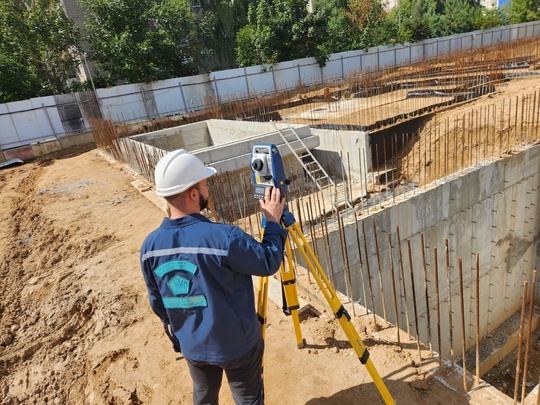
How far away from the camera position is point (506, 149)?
24.5 ft

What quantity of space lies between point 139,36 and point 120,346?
19685mm

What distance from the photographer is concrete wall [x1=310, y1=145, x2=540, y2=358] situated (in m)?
6.07

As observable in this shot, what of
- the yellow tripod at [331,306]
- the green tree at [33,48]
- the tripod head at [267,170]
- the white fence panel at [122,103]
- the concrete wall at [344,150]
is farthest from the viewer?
the white fence panel at [122,103]

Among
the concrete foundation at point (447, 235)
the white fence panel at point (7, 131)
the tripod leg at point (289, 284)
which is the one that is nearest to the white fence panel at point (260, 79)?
the white fence panel at point (7, 131)

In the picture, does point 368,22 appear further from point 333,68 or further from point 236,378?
point 236,378

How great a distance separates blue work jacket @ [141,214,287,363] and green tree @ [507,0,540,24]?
43.6 meters

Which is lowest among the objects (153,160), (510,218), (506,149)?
(510,218)

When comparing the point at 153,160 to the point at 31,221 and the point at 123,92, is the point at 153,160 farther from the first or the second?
the point at 123,92

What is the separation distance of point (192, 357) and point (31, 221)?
656cm

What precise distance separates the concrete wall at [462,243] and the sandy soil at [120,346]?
2.76 meters

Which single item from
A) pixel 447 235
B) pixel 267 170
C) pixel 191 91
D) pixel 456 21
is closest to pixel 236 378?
pixel 267 170

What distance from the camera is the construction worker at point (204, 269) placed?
149 centimetres

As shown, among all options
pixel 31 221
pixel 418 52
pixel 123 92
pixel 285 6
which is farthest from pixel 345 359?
pixel 418 52

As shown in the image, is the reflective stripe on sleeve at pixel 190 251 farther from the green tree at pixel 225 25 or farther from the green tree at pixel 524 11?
the green tree at pixel 524 11
